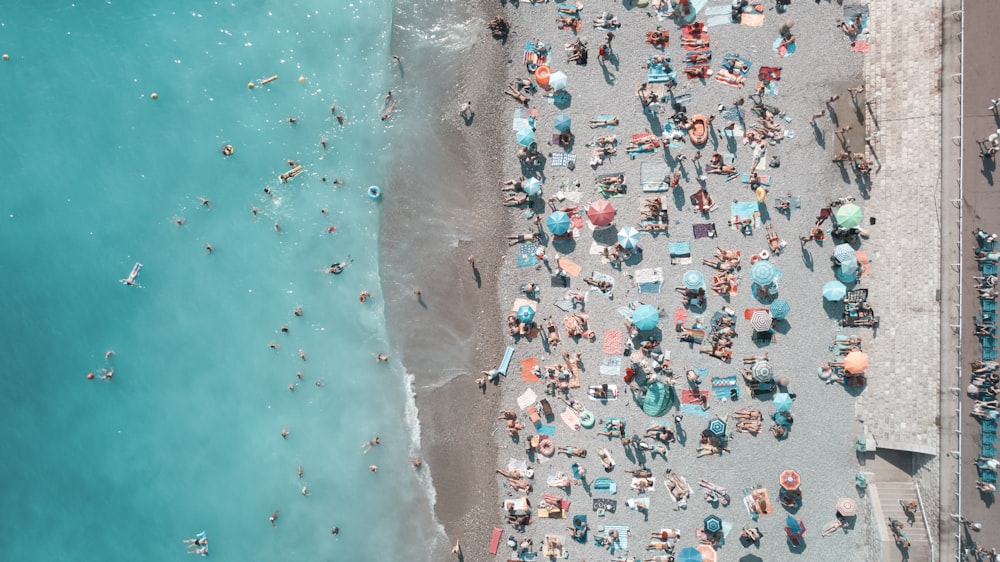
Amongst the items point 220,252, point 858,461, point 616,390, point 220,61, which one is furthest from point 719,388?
point 220,61

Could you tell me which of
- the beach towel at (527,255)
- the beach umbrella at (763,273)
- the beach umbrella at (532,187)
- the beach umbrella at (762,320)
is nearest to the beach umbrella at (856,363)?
the beach umbrella at (762,320)

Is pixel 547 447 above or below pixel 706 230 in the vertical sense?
below

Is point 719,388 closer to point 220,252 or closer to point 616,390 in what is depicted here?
point 616,390

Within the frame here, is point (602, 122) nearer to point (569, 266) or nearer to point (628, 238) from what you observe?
point (628, 238)

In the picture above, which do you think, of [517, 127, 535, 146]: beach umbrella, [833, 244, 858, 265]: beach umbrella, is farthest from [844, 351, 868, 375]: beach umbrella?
[517, 127, 535, 146]: beach umbrella

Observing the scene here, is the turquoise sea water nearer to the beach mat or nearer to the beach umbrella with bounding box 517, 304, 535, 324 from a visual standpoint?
the beach umbrella with bounding box 517, 304, 535, 324

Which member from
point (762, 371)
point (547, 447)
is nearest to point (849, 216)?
point (762, 371)
